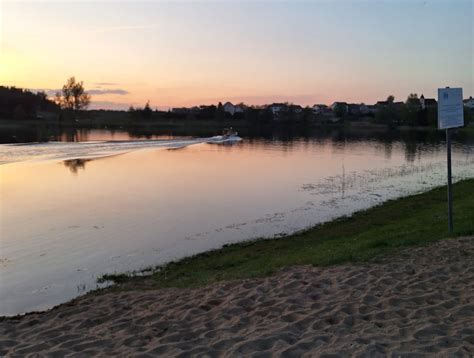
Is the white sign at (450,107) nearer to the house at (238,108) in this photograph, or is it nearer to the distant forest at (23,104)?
the distant forest at (23,104)

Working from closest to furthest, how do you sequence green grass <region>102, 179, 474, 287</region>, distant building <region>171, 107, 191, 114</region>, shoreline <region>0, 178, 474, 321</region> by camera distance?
shoreline <region>0, 178, 474, 321</region> → green grass <region>102, 179, 474, 287</region> → distant building <region>171, 107, 191, 114</region>

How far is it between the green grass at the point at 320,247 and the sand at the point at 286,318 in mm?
969

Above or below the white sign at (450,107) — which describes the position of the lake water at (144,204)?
below

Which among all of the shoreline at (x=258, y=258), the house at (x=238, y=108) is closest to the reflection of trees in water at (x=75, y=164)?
the shoreline at (x=258, y=258)

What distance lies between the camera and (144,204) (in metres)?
19.6

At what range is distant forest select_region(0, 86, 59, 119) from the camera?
4749 inches

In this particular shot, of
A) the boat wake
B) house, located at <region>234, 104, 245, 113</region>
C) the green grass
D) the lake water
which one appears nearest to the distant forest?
house, located at <region>234, 104, 245, 113</region>

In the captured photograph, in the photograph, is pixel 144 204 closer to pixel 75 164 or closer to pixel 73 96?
pixel 75 164

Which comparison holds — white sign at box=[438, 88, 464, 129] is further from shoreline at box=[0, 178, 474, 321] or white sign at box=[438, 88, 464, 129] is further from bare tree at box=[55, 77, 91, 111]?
bare tree at box=[55, 77, 91, 111]

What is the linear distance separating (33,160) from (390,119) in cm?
11738

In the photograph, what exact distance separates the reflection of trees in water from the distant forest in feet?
309

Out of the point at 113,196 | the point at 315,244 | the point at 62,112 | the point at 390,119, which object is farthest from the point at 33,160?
the point at 390,119

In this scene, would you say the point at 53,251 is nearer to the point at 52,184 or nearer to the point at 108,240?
the point at 108,240

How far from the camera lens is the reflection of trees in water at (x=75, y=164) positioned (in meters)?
30.6
